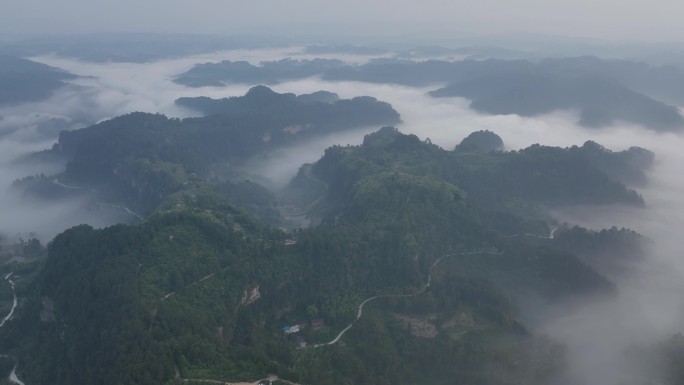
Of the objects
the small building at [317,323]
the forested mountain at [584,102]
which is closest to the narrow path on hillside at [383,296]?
the small building at [317,323]

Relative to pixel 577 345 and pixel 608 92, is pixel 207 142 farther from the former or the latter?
pixel 608 92

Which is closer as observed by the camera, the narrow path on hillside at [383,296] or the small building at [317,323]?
the narrow path on hillside at [383,296]

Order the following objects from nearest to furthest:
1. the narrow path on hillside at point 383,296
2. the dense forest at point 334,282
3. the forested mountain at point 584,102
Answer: the dense forest at point 334,282, the narrow path on hillside at point 383,296, the forested mountain at point 584,102

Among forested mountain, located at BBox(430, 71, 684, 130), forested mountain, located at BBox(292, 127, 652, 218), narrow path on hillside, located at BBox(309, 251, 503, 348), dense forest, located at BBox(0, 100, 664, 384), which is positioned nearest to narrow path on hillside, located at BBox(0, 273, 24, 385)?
dense forest, located at BBox(0, 100, 664, 384)

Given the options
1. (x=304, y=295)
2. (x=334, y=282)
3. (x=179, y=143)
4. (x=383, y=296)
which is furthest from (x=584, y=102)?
(x=304, y=295)

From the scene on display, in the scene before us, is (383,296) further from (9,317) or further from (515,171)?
(515,171)

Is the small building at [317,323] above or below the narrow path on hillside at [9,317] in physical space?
above

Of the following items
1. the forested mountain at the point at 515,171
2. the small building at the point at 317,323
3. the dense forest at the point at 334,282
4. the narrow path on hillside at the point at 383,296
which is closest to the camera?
the dense forest at the point at 334,282

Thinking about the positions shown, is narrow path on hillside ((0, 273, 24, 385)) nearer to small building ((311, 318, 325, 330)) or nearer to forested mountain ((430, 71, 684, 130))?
small building ((311, 318, 325, 330))

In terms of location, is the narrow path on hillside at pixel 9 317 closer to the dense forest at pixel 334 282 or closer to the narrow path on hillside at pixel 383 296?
the dense forest at pixel 334 282
